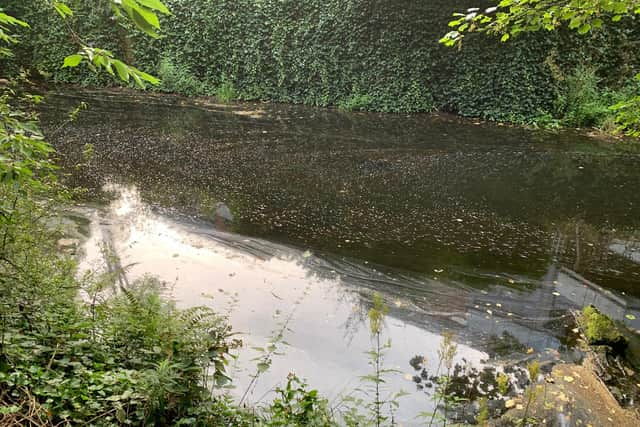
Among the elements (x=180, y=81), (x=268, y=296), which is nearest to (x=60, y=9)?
(x=268, y=296)

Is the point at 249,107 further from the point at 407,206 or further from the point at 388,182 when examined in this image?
the point at 407,206

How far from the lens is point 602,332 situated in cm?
409

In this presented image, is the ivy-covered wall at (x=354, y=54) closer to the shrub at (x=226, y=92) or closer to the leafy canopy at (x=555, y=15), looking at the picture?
the shrub at (x=226, y=92)

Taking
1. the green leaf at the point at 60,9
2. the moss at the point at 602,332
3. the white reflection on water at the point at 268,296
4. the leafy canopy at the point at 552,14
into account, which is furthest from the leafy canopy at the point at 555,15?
the green leaf at the point at 60,9

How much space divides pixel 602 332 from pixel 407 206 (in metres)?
3.30

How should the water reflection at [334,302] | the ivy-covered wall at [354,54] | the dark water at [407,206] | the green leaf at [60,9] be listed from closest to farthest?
the green leaf at [60,9]
the water reflection at [334,302]
the dark water at [407,206]
the ivy-covered wall at [354,54]

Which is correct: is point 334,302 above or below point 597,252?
below

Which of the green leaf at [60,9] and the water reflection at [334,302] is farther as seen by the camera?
the water reflection at [334,302]

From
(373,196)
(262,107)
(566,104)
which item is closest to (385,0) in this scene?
(262,107)

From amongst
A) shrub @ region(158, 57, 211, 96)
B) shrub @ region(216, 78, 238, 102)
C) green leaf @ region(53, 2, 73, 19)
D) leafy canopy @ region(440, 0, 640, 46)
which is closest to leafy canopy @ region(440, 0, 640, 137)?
leafy canopy @ region(440, 0, 640, 46)

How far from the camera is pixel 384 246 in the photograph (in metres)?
5.75

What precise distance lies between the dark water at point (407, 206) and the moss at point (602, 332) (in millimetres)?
187

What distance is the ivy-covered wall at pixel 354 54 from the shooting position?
11828mm

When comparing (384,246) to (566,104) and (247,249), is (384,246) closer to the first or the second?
(247,249)
